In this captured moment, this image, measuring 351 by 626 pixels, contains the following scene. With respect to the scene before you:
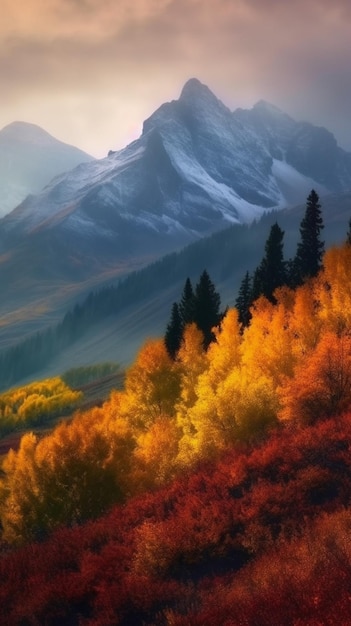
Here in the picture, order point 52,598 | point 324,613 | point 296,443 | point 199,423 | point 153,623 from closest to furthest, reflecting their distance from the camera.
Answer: point 324,613 < point 153,623 < point 52,598 < point 296,443 < point 199,423

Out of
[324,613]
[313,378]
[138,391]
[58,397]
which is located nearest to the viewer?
[324,613]

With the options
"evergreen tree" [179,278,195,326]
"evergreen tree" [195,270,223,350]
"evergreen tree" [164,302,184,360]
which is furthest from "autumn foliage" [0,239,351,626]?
"evergreen tree" [179,278,195,326]

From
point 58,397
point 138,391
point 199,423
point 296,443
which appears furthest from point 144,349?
point 58,397

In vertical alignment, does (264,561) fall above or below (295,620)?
below

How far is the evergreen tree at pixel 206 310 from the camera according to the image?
270 ft

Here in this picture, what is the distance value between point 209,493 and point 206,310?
49.8m

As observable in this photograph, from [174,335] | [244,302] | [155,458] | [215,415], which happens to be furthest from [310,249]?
[155,458]

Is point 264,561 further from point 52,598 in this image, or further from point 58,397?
point 58,397

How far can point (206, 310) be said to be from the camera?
83.5m

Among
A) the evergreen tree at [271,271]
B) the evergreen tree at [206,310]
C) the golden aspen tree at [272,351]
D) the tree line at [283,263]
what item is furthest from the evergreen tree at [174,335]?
the golden aspen tree at [272,351]

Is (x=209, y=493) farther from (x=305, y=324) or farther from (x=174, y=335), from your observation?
(x=174, y=335)

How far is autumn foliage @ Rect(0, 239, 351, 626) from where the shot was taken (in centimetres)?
2280

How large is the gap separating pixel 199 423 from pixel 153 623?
29.8m

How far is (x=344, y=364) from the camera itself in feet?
149
